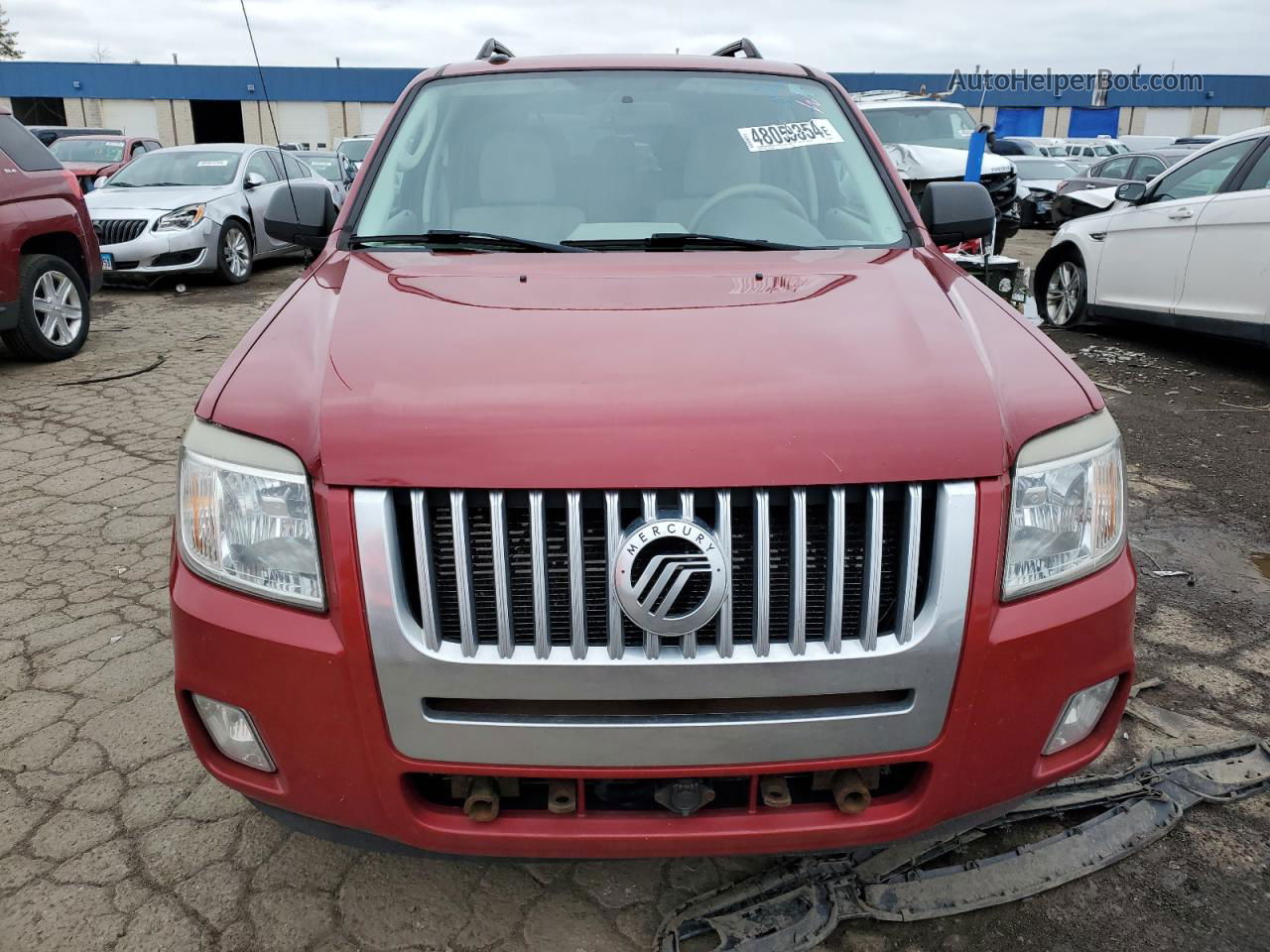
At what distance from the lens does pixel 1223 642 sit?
319cm

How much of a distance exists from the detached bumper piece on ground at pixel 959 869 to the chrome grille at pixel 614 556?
596 millimetres

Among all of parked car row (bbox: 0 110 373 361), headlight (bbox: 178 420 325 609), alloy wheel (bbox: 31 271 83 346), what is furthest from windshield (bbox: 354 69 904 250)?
alloy wheel (bbox: 31 271 83 346)

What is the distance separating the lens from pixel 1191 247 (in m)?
6.59

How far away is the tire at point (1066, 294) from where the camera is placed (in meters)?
8.03

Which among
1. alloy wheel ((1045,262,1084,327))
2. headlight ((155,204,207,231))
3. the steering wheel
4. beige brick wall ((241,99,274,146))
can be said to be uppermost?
beige brick wall ((241,99,274,146))

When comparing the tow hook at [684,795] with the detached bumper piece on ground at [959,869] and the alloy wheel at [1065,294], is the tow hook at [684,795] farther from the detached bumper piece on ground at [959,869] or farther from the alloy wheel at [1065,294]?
the alloy wheel at [1065,294]

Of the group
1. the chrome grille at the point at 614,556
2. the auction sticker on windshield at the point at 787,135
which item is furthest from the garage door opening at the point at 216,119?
the chrome grille at the point at 614,556

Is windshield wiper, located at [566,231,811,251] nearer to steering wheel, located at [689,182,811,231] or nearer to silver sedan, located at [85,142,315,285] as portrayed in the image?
steering wheel, located at [689,182,811,231]

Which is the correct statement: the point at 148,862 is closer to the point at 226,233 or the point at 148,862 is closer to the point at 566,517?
the point at 566,517

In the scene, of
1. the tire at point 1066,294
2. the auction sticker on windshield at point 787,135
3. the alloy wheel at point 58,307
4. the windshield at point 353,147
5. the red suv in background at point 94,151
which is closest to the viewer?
the auction sticker on windshield at point 787,135

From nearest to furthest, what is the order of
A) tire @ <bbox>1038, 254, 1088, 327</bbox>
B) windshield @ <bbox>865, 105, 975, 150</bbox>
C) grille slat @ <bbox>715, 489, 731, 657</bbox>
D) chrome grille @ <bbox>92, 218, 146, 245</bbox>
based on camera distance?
1. grille slat @ <bbox>715, 489, 731, 657</bbox>
2. tire @ <bbox>1038, 254, 1088, 327</bbox>
3. chrome grille @ <bbox>92, 218, 146, 245</bbox>
4. windshield @ <bbox>865, 105, 975, 150</bbox>

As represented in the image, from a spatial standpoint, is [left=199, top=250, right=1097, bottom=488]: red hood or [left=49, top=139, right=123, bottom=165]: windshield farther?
[left=49, top=139, right=123, bottom=165]: windshield

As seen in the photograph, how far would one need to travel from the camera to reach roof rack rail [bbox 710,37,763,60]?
3582 millimetres

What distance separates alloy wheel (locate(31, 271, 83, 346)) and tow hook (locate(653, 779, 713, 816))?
7.08 m
